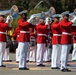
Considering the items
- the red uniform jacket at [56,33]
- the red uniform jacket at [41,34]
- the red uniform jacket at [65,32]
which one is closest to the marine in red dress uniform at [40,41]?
the red uniform jacket at [41,34]

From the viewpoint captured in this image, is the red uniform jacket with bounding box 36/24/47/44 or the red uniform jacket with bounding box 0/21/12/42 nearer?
the red uniform jacket with bounding box 0/21/12/42

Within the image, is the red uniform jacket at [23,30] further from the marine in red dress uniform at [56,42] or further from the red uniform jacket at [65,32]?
the red uniform jacket at [65,32]

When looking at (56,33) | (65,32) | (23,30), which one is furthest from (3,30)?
(65,32)

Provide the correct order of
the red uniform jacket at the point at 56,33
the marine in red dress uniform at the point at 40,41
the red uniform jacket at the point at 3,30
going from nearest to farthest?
the red uniform jacket at the point at 56,33 → the red uniform jacket at the point at 3,30 → the marine in red dress uniform at the point at 40,41

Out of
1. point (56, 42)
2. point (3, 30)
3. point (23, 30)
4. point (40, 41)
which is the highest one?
point (3, 30)

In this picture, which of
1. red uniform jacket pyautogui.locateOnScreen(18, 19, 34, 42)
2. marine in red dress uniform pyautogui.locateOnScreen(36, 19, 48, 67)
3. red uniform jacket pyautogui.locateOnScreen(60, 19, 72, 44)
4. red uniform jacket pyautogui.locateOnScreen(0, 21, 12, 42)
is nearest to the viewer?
red uniform jacket pyautogui.locateOnScreen(60, 19, 72, 44)

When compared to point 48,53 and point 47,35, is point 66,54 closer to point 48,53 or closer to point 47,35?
point 47,35

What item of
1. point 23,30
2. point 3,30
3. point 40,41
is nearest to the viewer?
point 23,30

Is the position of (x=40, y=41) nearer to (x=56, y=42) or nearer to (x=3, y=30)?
(x=56, y=42)

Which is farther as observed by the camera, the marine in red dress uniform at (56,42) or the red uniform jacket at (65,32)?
the marine in red dress uniform at (56,42)

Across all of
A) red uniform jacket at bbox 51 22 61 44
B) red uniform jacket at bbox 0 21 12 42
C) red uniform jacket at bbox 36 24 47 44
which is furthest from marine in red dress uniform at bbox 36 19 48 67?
red uniform jacket at bbox 0 21 12 42

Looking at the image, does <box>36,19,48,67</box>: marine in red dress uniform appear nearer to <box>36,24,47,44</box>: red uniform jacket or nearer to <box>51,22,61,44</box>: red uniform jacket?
<box>36,24,47,44</box>: red uniform jacket

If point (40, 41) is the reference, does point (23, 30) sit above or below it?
above

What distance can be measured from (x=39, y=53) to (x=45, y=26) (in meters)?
1.18
